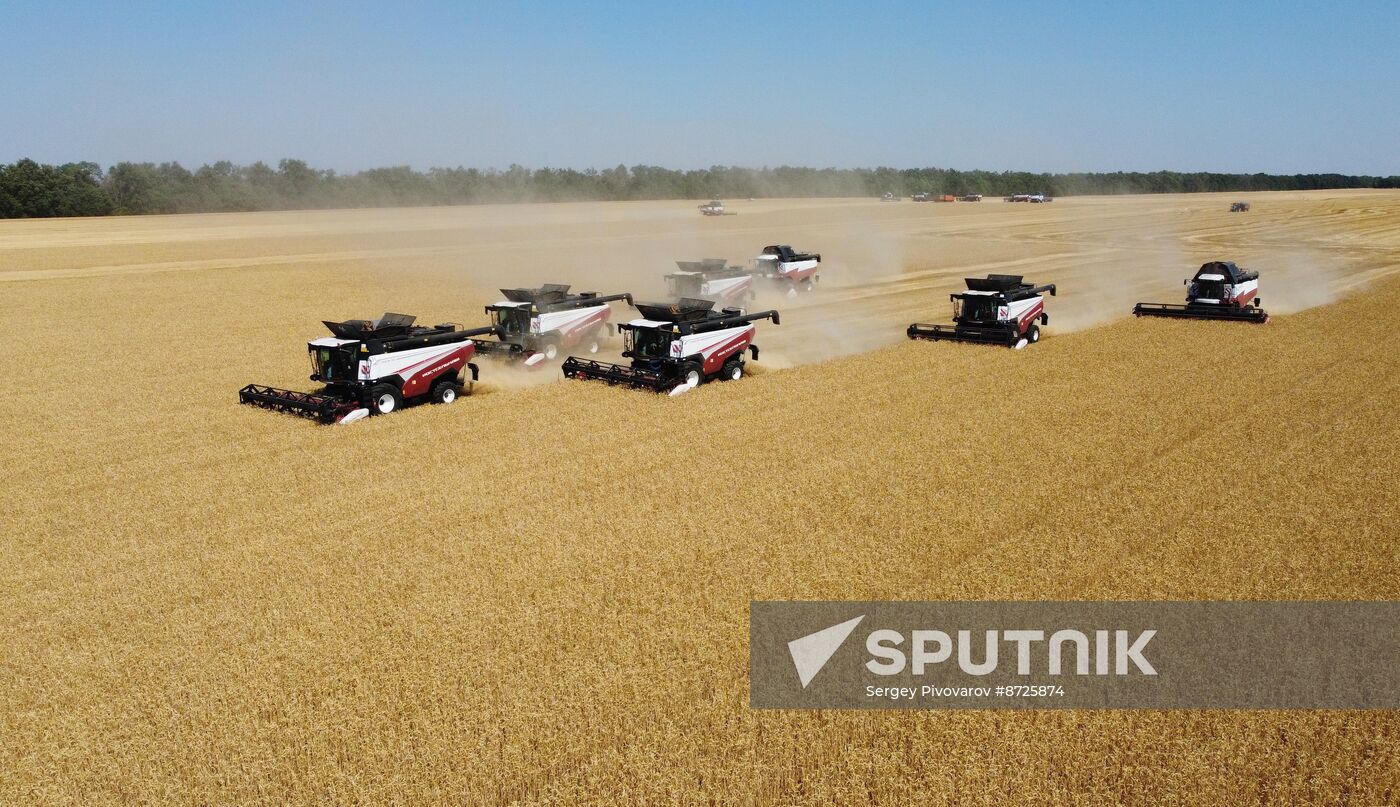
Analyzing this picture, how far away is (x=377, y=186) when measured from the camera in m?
133

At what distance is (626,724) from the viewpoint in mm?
8781

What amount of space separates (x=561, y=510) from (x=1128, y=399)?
15.3m

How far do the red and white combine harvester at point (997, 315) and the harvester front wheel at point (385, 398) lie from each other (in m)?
18.3

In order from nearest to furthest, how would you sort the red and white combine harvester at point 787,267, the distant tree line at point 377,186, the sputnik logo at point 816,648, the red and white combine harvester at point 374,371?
the sputnik logo at point 816,648
the red and white combine harvester at point 374,371
the red and white combine harvester at point 787,267
the distant tree line at point 377,186

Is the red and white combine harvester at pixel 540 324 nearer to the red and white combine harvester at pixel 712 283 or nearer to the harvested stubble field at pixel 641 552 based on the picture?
the harvested stubble field at pixel 641 552

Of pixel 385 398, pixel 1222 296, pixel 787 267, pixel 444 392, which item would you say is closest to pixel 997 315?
pixel 1222 296

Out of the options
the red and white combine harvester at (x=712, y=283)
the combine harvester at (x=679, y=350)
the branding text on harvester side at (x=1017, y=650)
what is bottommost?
the branding text on harvester side at (x=1017, y=650)

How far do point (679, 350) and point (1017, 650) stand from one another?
1450cm

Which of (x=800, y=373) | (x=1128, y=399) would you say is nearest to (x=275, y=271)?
(x=800, y=373)

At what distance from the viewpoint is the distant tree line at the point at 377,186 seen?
352 feet

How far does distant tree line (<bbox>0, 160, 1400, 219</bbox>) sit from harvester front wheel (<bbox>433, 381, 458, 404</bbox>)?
114798mm

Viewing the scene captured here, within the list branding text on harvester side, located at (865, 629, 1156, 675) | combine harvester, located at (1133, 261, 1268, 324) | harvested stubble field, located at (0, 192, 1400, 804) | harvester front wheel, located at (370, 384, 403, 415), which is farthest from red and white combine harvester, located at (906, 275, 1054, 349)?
branding text on harvester side, located at (865, 629, 1156, 675)

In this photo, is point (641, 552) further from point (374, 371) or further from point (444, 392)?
point (444, 392)

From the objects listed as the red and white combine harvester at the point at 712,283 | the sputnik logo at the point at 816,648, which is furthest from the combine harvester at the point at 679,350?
the sputnik logo at the point at 816,648
